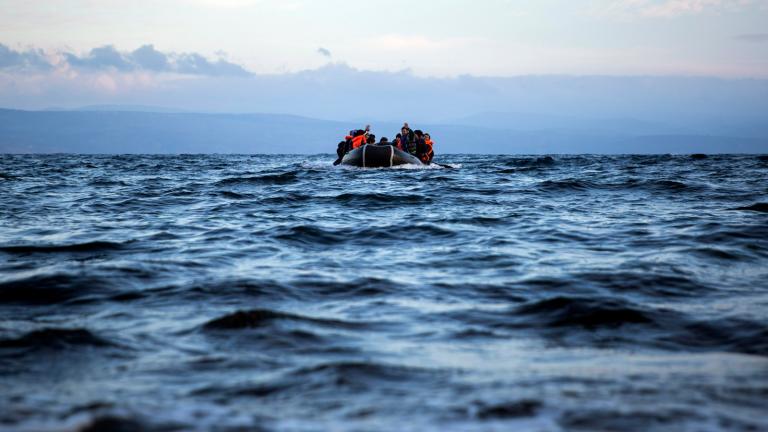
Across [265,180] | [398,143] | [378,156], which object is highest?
[398,143]

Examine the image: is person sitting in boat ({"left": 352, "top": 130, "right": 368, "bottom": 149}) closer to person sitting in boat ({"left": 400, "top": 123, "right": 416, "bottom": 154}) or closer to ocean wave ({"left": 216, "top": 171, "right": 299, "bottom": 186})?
person sitting in boat ({"left": 400, "top": 123, "right": 416, "bottom": 154})

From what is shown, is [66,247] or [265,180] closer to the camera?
[66,247]

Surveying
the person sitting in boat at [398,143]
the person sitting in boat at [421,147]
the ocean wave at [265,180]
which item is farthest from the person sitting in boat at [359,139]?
the ocean wave at [265,180]

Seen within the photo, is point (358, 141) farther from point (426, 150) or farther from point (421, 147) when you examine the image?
point (426, 150)

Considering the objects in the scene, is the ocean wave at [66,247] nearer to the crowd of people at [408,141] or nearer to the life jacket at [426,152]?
the crowd of people at [408,141]

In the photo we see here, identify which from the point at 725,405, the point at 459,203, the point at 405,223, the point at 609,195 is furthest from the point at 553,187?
the point at 725,405

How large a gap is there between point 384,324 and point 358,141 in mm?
27349

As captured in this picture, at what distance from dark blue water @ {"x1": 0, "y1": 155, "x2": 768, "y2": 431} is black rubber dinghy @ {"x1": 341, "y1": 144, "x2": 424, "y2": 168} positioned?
16215 mm

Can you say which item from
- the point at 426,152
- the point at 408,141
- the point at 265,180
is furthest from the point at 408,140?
the point at 265,180

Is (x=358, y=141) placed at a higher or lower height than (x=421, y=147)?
higher

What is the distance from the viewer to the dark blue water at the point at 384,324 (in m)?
3.52

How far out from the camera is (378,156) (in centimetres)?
2944

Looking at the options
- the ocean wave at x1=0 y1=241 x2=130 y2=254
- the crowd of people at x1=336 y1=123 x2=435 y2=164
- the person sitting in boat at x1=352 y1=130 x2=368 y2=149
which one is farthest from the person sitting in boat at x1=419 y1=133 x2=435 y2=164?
the ocean wave at x1=0 y1=241 x2=130 y2=254

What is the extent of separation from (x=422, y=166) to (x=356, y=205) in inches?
598
